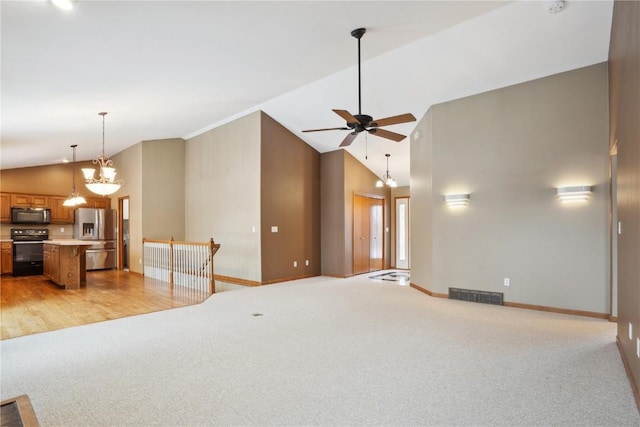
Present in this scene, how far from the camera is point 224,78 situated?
5465 millimetres

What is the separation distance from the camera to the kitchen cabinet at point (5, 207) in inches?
357

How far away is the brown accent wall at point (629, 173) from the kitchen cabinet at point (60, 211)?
39.0 feet

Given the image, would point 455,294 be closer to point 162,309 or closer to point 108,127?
point 162,309

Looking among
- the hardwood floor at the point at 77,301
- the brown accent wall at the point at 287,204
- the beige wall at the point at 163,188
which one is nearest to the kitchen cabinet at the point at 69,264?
the hardwood floor at the point at 77,301

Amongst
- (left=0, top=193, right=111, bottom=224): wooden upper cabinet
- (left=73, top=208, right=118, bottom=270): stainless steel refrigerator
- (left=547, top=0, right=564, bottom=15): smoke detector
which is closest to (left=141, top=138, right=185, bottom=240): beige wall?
(left=73, top=208, right=118, bottom=270): stainless steel refrigerator

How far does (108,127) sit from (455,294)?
7.20 m

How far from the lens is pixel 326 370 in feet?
10.2

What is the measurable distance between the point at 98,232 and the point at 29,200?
178 cm

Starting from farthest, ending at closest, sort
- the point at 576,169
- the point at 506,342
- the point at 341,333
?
the point at 576,169 → the point at 341,333 → the point at 506,342

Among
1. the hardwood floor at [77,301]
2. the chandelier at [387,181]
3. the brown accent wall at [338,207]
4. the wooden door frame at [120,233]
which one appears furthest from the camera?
the wooden door frame at [120,233]

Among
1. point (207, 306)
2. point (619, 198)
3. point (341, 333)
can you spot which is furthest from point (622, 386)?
point (207, 306)

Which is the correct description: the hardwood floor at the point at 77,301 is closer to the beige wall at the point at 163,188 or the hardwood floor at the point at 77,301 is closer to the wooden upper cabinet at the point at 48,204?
the beige wall at the point at 163,188

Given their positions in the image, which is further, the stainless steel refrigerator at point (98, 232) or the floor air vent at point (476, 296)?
the stainless steel refrigerator at point (98, 232)

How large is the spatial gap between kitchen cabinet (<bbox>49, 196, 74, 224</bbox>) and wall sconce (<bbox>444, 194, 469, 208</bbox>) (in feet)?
32.7
